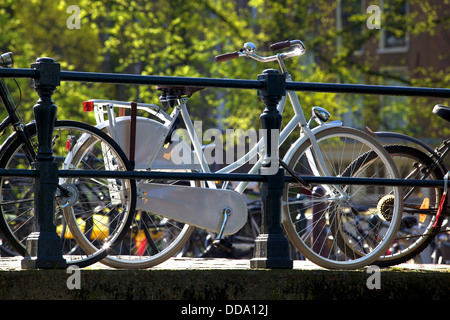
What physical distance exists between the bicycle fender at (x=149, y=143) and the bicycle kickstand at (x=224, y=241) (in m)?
0.39

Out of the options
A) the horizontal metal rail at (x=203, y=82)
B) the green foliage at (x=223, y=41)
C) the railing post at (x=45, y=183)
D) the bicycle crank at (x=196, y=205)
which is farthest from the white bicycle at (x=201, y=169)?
the green foliage at (x=223, y=41)

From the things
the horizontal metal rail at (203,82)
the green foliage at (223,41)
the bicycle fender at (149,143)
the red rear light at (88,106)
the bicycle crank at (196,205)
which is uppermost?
the green foliage at (223,41)

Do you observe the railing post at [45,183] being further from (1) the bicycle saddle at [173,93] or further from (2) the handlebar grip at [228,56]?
(2) the handlebar grip at [228,56]

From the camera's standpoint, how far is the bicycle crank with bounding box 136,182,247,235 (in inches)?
163

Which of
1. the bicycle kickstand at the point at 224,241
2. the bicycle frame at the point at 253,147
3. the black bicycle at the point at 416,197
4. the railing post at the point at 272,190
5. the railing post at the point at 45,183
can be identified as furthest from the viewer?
the black bicycle at the point at 416,197

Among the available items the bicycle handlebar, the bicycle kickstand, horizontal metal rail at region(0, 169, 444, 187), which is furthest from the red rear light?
the bicycle kickstand

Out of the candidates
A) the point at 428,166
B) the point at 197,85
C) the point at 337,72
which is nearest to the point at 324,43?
the point at 337,72

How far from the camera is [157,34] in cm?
1648

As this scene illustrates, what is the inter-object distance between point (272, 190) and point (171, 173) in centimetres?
54

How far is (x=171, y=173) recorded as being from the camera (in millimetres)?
3684

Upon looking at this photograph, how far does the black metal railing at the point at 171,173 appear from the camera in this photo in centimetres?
348

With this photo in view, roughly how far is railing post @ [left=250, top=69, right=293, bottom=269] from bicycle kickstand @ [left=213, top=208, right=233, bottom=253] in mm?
237

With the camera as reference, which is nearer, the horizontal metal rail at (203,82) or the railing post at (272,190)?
the horizontal metal rail at (203,82)
